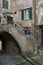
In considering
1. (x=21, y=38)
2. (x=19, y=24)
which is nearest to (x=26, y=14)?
(x=19, y=24)

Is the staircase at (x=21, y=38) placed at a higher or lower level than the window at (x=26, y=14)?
lower

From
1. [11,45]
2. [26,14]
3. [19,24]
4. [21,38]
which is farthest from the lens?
[19,24]

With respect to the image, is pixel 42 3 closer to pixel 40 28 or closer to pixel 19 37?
pixel 40 28

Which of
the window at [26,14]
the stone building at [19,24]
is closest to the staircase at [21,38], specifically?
the stone building at [19,24]

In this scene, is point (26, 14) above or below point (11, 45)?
above

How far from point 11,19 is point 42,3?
5.65m

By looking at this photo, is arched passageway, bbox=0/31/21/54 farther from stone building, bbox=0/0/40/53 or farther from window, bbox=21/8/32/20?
window, bbox=21/8/32/20

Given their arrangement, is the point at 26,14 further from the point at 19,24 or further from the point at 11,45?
the point at 11,45

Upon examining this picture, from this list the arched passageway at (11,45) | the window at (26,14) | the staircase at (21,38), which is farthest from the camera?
the window at (26,14)

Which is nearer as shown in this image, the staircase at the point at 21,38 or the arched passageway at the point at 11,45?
the staircase at the point at 21,38

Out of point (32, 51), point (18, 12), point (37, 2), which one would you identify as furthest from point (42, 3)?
point (32, 51)

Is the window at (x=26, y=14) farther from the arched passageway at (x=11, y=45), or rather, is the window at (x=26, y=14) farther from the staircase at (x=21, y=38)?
the staircase at (x=21, y=38)

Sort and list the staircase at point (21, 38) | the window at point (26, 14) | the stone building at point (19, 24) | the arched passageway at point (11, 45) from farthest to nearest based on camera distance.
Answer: the window at point (26, 14) < the arched passageway at point (11, 45) < the stone building at point (19, 24) < the staircase at point (21, 38)

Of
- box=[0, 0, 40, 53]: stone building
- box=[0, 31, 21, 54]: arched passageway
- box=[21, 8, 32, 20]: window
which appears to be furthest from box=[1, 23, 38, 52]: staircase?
box=[21, 8, 32, 20]: window
